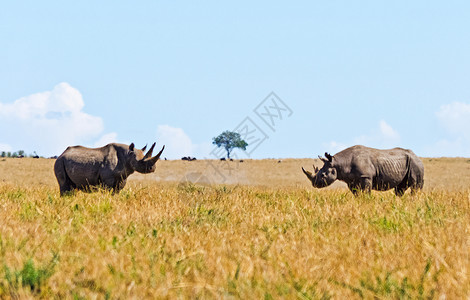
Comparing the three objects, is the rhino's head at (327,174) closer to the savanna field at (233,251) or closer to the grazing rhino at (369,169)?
the grazing rhino at (369,169)

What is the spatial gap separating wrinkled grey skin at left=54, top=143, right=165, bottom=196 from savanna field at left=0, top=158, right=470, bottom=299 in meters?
3.66

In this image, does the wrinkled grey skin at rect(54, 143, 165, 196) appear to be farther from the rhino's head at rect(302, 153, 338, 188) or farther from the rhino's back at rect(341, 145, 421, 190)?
the rhino's back at rect(341, 145, 421, 190)

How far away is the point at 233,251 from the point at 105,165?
26.2ft

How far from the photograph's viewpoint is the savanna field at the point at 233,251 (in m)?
3.57

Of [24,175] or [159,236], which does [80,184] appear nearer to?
[159,236]

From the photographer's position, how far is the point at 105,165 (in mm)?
12000

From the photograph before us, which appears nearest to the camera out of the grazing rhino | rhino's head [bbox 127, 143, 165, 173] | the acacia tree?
rhino's head [bbox 127, 143, 165, 173]

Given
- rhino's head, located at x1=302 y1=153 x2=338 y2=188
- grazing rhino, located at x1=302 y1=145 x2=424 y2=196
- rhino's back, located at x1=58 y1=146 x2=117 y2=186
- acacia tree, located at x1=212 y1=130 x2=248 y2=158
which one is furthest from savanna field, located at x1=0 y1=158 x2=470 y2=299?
acacia tree, located at x1=212 y1=130 x2=248 y2=158

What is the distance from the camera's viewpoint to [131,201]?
28.3 ft

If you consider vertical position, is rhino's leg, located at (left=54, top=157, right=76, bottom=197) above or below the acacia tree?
below

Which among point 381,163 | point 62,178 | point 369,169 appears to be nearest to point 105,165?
point 62,178

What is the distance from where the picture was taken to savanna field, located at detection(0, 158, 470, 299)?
357 centimetres

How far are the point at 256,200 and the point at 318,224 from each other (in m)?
2.62

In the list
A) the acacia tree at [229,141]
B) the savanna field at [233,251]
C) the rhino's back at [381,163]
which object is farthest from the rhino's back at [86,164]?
the acacia tree at [229,141]
